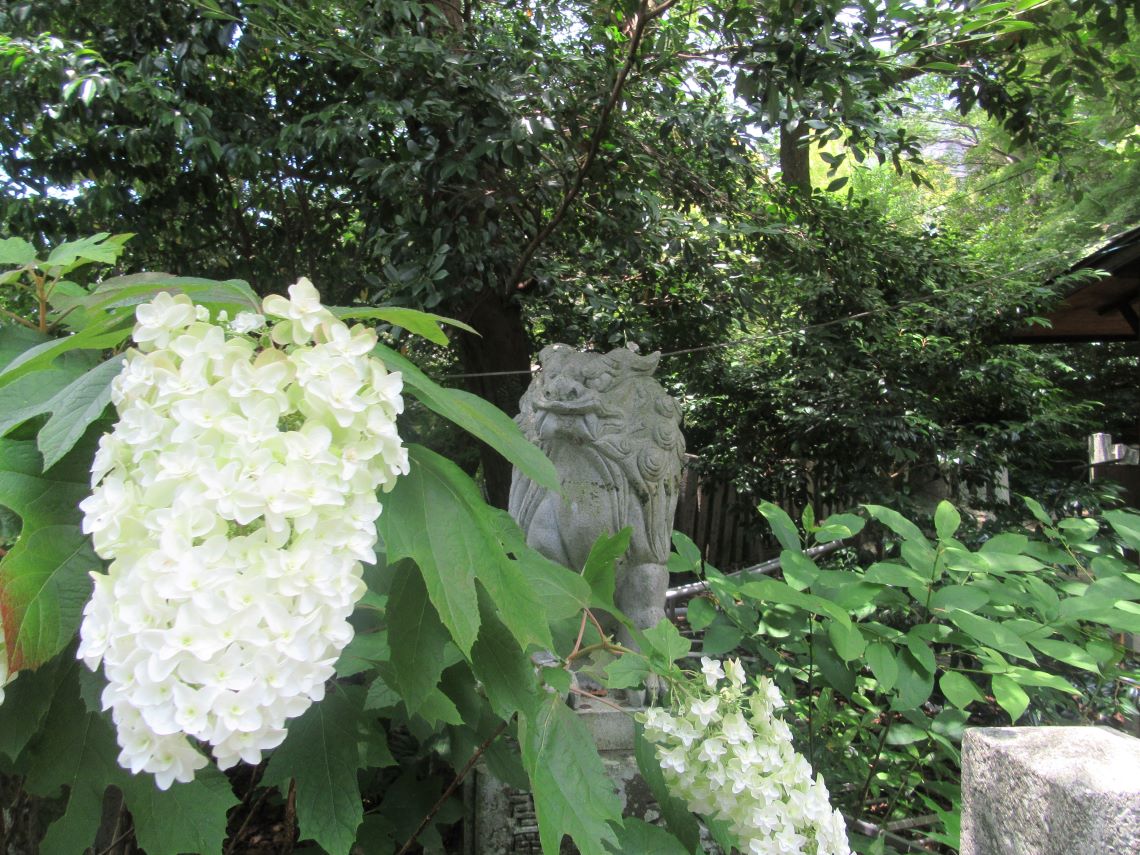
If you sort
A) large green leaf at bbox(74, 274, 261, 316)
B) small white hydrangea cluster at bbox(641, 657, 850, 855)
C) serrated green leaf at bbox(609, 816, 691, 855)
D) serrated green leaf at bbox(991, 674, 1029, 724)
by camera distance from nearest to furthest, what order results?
large green leaf at bbox(74, 274, 261, 316), small white hydrangea cluster at bbox(641, 657, 850, 855), serrated green leaf at bbox(609, 816, 691, 855), serrated green leaf at bbox(991, 674, 1029, 724)

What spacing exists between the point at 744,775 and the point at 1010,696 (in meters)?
0.94

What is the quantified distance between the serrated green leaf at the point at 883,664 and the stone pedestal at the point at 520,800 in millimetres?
971

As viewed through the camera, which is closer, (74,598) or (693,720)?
(74,598)

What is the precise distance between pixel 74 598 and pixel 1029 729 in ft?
6.50

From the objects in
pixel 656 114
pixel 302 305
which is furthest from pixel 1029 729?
pixel 656 114

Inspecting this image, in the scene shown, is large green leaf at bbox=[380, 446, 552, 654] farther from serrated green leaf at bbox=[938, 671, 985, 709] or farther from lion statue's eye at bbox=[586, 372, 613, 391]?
lion statue's eye at bbox=[586, 372, 613, 391]

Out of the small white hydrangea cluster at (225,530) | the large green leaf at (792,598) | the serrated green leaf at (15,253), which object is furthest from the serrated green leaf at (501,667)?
the large green leaf at (792,598)

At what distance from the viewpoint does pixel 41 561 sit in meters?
0.77

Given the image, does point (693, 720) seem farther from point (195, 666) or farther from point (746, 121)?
point (746, 121)

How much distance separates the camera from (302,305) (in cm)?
77

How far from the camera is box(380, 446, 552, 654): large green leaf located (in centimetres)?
79

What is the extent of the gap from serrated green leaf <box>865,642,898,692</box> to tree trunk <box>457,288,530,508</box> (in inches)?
134

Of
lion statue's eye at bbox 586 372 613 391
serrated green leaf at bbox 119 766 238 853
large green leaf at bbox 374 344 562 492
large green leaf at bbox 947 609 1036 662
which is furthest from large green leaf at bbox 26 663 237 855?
lion statue's eye at bbox 586 372 613 391

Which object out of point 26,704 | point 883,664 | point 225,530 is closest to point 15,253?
point 26,704
